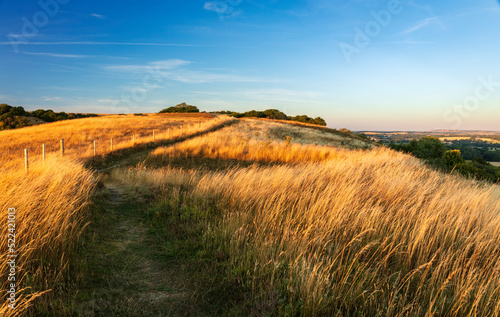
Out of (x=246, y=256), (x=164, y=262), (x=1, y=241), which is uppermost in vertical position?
(x=1, y=241)

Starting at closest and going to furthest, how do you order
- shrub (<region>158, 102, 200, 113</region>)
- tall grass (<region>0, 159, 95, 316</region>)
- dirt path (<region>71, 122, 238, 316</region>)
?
tall grass (<region>0, 159, 95, 316</region>) → dirt path (<region>71, 122, 238, 316</region>) → shrub (<region>158, 102, 200, 113</region>)

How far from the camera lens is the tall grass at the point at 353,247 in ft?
9.63

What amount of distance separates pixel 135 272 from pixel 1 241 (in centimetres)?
178

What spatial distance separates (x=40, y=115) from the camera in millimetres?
72000

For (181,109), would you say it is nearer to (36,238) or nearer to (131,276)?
(36,238)

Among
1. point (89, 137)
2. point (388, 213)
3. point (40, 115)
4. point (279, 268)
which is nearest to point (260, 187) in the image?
point (388, 213)

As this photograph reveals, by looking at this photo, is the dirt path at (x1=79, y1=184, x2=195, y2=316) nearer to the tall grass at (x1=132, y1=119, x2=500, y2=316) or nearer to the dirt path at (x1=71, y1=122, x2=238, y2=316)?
the dirt path at (x1=71, y1=122, x2=238, y2=316)

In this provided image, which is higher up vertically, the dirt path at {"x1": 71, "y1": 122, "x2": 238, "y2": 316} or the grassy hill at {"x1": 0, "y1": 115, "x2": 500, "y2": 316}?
the grassy hill at {"x1": 0, "y1": 115, "x2": 500, "y2": 316}

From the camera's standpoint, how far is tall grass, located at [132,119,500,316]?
2936mm

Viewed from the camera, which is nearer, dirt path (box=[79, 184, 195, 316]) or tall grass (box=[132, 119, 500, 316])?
tall grass (box=[132, 119, 500, 316])

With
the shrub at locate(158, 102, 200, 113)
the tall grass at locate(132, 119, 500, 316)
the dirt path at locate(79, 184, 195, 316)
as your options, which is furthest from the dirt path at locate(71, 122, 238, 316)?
the shrub at locate(158, 102, 200, 113)

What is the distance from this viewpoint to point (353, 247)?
4012 mm

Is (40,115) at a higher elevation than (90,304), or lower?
higher

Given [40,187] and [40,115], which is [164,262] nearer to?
[40,187]
